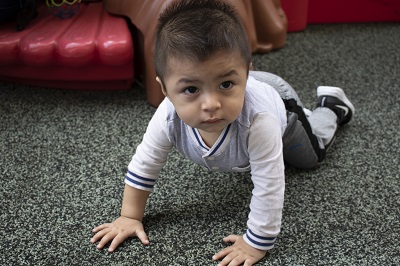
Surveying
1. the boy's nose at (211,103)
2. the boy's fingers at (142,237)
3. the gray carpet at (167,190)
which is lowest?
the gray carpet at (167,190)

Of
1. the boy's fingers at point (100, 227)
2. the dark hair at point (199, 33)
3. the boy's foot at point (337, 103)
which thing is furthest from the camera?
the boy's foot at point (337, 103)

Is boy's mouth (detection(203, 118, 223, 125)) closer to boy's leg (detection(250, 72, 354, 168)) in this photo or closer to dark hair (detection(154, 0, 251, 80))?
dark hair (detection(154, 0, 251, 80))

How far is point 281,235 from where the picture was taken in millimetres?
898

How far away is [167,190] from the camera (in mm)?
1019

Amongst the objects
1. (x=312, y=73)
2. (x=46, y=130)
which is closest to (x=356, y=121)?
(x=312, y=73)

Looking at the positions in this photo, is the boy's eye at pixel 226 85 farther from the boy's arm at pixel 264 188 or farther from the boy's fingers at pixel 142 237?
the boy's fingers at pixel 142 237

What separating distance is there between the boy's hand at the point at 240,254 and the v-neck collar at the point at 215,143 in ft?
0.56

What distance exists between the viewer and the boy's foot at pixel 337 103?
1196 millimetres

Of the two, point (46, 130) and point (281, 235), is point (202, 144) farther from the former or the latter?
point (46, 130)

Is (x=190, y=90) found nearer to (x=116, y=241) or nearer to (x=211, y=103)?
(x=211, y=103)

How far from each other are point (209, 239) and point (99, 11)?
87cm

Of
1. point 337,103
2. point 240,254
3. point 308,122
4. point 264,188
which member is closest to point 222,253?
point 240,254

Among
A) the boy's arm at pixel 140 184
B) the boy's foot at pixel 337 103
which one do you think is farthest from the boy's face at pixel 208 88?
the boy's foot at pixel 337 103

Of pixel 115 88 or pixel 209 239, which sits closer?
pixel 209 239
